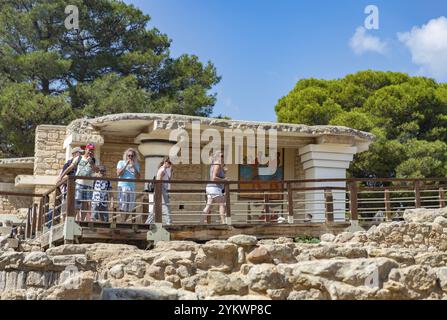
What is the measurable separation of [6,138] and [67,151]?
38.1ft

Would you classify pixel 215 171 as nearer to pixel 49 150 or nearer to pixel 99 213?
pixel 99 213

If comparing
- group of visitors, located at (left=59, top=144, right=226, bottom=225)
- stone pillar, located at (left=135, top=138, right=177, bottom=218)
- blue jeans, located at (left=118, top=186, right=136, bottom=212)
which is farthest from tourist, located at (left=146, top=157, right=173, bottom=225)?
stone pillar, located at (left=135, top=138, right=177, bottom=218)

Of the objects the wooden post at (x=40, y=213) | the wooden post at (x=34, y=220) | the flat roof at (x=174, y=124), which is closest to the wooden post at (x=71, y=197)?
the wooden post at (x=40, y=213)

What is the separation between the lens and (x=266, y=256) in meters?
8.94

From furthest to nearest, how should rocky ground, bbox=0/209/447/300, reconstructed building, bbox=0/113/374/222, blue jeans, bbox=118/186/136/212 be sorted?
reconstructed building, bbox=0/113/374/222 → blue jeans, bbox=118/186/136/212 → rocky ground, bbox=0/209/447/300

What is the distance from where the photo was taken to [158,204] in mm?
12812

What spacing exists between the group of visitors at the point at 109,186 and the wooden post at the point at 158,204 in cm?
15

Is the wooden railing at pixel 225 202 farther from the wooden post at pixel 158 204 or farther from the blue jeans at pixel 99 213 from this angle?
the blue jeans at pixel 99 213

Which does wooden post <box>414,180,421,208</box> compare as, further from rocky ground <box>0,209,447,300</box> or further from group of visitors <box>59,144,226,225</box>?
rocky ground <box>0,209,447,300</box>

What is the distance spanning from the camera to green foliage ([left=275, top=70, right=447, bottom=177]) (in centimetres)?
2588

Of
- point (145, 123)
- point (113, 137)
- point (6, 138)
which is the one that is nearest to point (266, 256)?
point (145, 123)

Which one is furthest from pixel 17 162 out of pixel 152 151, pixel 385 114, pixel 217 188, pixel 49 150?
pixel 385 114

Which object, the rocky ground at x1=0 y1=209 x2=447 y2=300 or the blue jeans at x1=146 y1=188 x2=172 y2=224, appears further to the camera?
the blue jeans at x1=146 y1=188 x2=172 y2=224

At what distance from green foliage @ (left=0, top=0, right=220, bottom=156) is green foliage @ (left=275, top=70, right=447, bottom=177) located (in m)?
3.99
